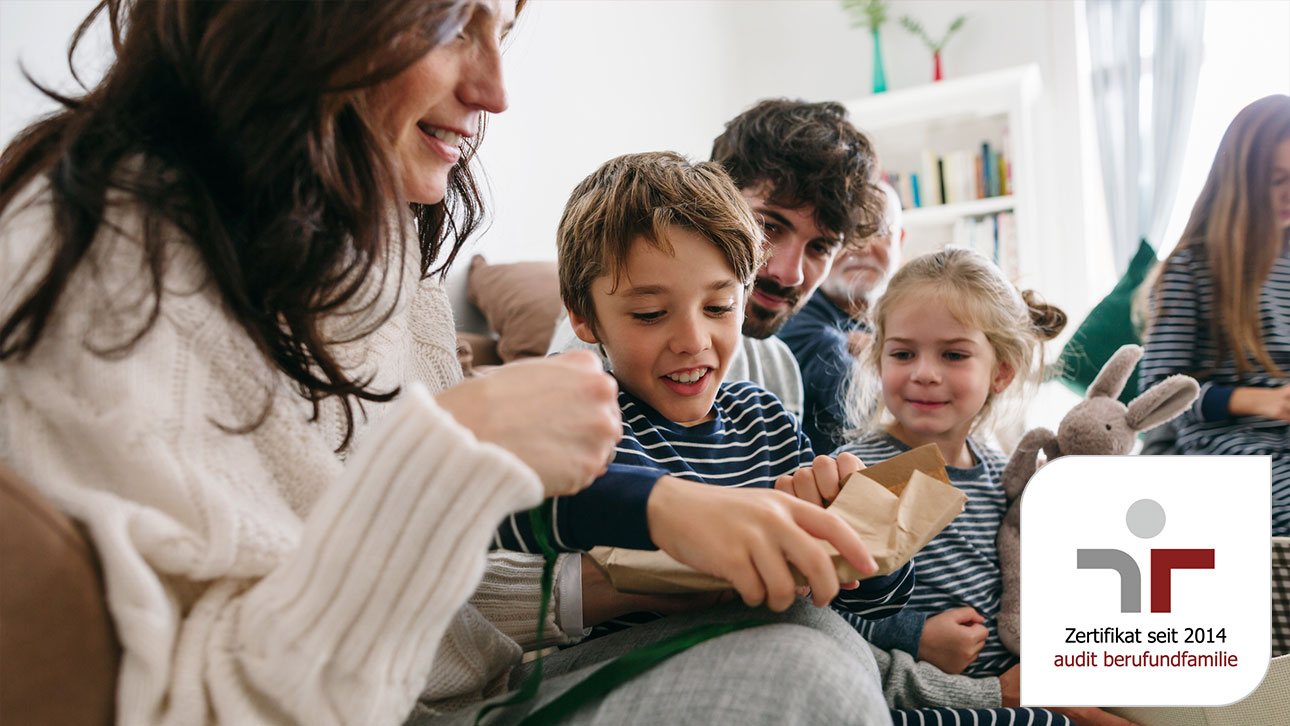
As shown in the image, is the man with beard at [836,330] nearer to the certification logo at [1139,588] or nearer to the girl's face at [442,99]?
the certification logo at [1139,588]

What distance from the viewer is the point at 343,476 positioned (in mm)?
543

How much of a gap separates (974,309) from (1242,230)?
81 centimetres

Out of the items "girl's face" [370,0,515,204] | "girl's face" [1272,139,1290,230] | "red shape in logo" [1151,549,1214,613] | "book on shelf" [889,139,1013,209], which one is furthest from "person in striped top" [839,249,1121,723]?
"book on shelf" [889,139,1013,209]

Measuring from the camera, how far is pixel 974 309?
54.2 inches

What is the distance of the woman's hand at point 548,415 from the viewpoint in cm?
59

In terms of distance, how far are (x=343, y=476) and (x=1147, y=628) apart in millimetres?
865

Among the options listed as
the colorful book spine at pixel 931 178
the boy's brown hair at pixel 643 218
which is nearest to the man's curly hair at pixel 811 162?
the boy's brown hair at pixel 643 218

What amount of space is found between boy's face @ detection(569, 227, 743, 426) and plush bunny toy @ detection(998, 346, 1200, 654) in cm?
58

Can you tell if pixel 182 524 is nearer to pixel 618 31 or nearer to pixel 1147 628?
pixel 1147 628

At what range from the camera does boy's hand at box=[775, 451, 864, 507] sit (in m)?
0.82

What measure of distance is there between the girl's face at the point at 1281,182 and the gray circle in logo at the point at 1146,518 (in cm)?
110

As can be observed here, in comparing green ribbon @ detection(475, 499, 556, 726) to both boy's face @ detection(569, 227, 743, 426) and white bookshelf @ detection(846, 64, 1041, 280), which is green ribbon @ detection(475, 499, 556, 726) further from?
white bookshelf @ detection(846, 64, 1041, 280)

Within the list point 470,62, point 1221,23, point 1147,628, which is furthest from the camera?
point 1221,23

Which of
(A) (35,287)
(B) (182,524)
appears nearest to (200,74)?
(A) (35,287)
